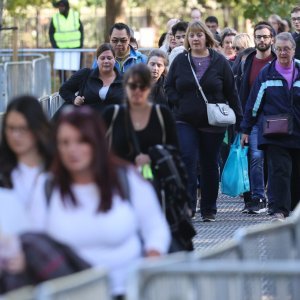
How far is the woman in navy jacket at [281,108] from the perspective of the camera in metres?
12.4

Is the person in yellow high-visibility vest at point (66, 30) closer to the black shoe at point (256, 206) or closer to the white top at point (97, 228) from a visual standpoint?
the black shoe at point (256, 206)

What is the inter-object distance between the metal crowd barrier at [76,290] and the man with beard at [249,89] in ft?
30.1

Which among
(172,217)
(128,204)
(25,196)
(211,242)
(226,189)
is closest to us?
(128,204)

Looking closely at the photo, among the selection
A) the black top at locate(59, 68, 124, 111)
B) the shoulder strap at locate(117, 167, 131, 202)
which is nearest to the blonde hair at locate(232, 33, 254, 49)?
the black top at locate(59, 68, 124, 111)

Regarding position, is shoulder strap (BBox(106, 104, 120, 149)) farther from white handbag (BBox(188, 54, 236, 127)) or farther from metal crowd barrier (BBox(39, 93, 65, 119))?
metal crowd barrier (BBox(39, 93, 65, 119))

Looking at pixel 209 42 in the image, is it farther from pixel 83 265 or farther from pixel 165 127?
pixel 83 265

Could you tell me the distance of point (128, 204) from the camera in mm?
6043

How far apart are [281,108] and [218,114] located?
60cm

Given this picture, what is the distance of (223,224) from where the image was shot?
13.0 m

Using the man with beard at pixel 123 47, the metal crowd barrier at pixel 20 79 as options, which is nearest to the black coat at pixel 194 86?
the man with beard at pixel 123 47

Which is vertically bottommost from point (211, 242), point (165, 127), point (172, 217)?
point (211, 242)

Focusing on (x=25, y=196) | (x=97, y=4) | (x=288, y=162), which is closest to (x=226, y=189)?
(x=288, y=162)

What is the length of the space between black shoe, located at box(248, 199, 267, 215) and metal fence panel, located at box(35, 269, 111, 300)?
9.00 meters

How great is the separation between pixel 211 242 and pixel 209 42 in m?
2.10
